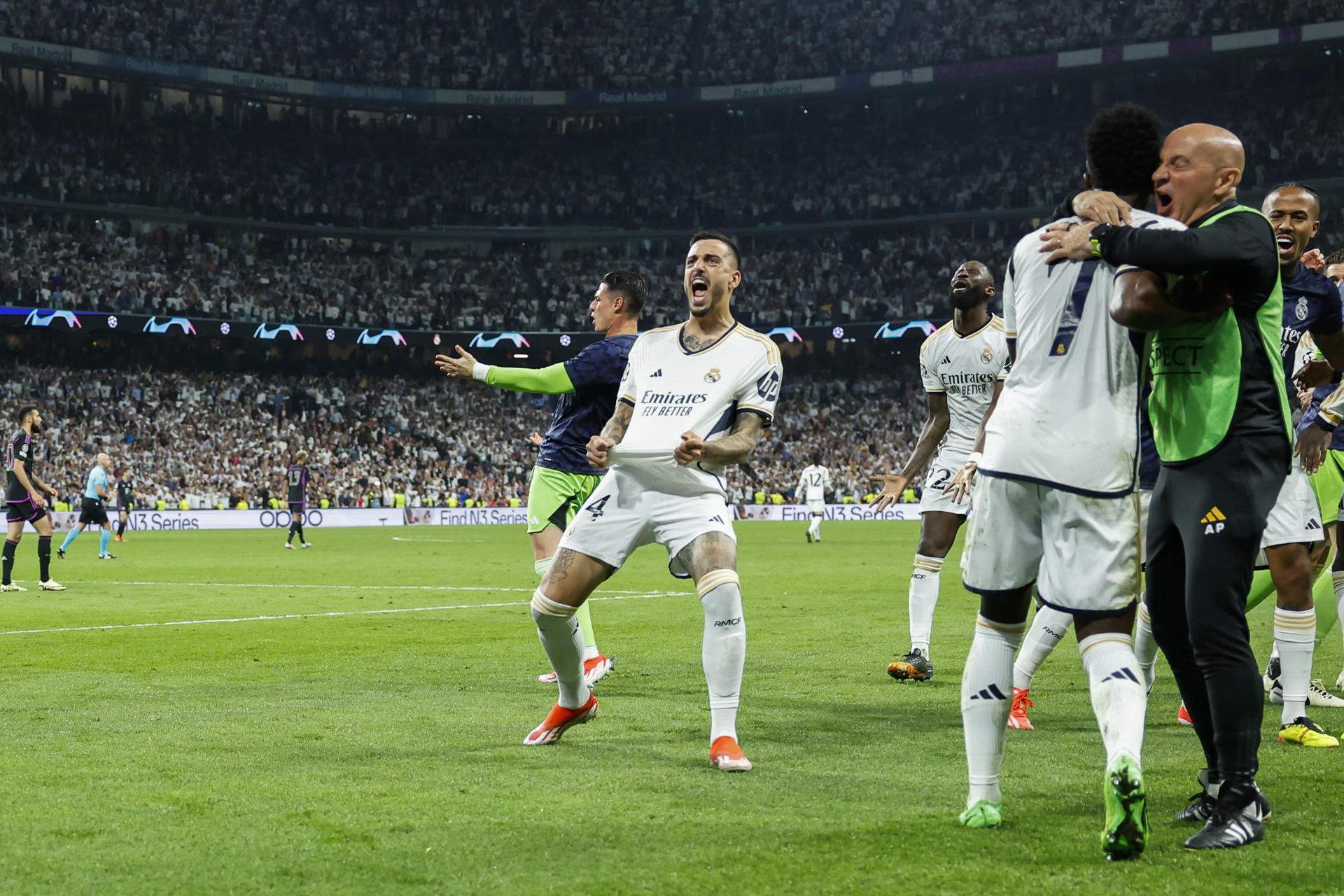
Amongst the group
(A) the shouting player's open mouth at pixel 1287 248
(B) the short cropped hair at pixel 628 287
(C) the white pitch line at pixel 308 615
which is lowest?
(C) the white pitch line at pixel 308 615

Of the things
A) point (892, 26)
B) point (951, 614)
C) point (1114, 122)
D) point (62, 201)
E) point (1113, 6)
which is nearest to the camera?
point (1114, 122)

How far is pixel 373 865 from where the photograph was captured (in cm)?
419

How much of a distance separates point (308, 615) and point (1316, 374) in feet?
33.6

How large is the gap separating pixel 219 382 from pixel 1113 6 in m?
39.5

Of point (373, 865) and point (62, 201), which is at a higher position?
point (62, 201)

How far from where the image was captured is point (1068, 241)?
15.0 ft

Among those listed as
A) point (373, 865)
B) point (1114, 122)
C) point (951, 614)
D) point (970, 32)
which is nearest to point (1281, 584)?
point (1114, 122)

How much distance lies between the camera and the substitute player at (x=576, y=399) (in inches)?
302

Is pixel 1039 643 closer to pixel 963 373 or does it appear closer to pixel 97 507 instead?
pixel 963 373

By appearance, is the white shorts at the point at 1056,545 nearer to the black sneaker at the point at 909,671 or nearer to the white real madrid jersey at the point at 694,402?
the white real madrid jersey at the point at 694,402

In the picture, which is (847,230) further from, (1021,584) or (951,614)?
(1021,584)

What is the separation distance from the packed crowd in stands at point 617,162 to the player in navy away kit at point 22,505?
1520 inches

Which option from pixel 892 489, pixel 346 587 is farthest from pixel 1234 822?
pixel 346 587

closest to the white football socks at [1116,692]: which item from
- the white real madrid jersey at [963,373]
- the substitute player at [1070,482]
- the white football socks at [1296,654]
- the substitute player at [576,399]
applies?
the substitute player at [1070,482]
